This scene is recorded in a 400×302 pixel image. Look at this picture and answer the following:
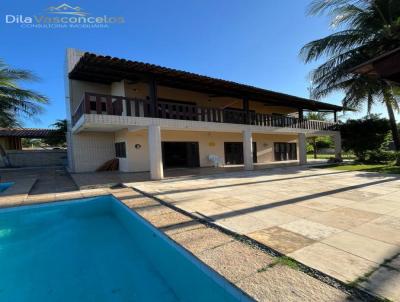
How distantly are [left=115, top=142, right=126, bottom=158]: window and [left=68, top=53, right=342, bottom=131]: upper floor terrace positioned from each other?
89.1 inches

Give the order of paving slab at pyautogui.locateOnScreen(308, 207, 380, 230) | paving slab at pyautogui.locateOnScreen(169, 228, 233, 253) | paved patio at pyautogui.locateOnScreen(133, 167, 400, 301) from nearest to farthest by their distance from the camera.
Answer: paved patio at pyautogui.locateOnScreen(133, 167, 400, 301), paving slab at pyautogui.locateOnScreen(169, 228, 233, 253), paving slab at pyautogui.locateOnScreen(308, 207, 380, 230)

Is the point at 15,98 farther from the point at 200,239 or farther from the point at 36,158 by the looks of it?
the point at 200,239

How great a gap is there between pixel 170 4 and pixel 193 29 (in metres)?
2.26

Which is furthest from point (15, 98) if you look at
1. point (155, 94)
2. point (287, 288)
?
point (287, 288)

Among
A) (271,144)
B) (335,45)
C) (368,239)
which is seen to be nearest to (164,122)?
(368,239)

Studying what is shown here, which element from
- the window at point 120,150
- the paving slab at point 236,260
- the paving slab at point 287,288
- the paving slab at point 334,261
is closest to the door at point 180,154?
the window at point 120,150

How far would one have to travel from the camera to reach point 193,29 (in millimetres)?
12992

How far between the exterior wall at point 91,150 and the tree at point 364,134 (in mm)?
18758

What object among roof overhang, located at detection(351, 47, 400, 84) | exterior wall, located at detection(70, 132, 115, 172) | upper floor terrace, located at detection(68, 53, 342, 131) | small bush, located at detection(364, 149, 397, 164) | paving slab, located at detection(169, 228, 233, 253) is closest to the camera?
paving slab, located at detection(169, 228, 233, 253)

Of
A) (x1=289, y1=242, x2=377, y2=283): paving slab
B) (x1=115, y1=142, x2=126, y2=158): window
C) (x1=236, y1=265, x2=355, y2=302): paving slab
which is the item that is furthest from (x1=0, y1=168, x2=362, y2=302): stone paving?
(x1=115, y1=142, x2=126, y2=158): window

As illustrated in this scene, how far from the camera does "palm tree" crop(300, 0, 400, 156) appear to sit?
514 inches

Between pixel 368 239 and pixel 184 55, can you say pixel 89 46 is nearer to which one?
pixel 184 55

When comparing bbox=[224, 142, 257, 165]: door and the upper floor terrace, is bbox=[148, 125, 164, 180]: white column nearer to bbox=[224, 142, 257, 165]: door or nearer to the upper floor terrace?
the upper floor terrace

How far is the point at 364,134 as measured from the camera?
59.6ft
